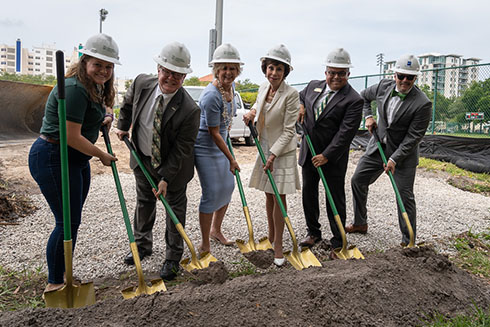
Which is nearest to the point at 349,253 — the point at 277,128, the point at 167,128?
the point at 277,128

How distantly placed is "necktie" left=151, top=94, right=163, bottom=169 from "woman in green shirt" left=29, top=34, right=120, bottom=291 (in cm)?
42

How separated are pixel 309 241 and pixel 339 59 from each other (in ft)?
6.24

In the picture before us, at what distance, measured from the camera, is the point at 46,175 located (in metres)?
2.64

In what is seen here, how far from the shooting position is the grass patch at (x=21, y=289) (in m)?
2.89

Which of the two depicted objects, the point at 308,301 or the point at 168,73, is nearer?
the point at 308,301

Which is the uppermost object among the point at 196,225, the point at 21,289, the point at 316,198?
the point at 316,198

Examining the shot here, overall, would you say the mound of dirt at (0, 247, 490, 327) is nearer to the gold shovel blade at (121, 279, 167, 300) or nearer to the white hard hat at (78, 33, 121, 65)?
the gold shovel blade at (121, 279, 167, 300)

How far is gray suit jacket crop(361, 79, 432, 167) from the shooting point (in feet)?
13.5

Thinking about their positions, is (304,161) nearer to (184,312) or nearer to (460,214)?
(184,312)

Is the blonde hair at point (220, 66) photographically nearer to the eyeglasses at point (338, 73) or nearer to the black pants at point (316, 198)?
A: the eyeglasses at point (338, 73)

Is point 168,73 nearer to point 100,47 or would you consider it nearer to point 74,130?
point 100,47

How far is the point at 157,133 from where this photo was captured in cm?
312

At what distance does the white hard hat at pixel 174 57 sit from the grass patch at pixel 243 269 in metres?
1.81

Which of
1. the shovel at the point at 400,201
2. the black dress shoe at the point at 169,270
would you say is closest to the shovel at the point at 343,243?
the shovel at the point at 400,201
